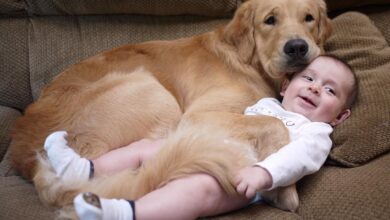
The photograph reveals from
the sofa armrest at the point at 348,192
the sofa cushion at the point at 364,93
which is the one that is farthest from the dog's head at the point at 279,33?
→ the sofa armrest at the point at 348,192

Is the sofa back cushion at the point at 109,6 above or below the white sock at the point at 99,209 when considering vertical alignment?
above

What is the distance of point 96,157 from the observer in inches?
57.9

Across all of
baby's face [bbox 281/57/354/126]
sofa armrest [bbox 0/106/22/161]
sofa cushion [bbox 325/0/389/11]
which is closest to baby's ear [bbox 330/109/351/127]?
baby's face [bbox 281/57/354/126]

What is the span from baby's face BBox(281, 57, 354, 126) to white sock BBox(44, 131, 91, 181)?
828 mm

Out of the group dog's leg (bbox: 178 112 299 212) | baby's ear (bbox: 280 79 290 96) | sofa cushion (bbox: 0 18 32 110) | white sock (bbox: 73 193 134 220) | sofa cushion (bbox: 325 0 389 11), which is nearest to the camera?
white sock (bbox: 73 193 134 220)

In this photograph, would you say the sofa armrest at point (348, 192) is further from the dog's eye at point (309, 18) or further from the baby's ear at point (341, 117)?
the dog's eye at point (309, 18)

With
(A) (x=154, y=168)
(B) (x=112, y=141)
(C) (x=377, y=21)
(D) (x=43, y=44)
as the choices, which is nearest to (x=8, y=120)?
(D) (x=43, y=44)

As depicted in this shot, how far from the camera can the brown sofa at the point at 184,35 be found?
Result: 1.31 meters

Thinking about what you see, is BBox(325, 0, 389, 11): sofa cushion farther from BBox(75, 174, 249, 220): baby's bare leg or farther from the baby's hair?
BBox(75, 174, 249, 220): baby's bare leg

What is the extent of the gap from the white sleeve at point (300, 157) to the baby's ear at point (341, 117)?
0.59 feet

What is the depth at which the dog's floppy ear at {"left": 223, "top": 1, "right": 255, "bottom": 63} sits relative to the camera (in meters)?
1.83

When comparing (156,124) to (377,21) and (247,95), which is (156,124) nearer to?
(247,95)

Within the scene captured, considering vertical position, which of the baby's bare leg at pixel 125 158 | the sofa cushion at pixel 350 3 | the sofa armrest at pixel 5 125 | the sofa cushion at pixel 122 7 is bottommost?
the sofa armrest at pixel 5 125

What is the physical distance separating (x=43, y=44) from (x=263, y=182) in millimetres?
1522
